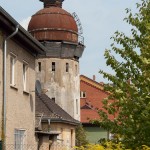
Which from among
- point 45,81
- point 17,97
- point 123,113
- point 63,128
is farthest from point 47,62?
point 123,113

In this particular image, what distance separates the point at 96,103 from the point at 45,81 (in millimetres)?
20447

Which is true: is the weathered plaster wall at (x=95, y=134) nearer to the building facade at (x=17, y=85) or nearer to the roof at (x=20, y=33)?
the building facade at (x=17, y=85)

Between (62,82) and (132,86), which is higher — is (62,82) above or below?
above

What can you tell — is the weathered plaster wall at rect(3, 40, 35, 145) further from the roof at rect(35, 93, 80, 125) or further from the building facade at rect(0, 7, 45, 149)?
the roof at rect(35, 93, 80, 125)

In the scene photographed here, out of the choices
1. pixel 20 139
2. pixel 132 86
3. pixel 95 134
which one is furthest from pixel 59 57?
pixel 132 86

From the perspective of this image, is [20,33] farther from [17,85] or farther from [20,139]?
[20,139]

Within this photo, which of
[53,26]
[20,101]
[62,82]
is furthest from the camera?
[53,26]

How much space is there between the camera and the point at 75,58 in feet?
178

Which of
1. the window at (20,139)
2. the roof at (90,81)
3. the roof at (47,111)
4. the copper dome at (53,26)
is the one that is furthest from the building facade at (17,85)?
the roof at (90,81)

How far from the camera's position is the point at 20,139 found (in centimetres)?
2072

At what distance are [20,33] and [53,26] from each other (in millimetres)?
34943

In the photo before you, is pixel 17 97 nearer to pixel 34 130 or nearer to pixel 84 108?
pixel 34 130

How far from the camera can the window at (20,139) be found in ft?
65.7

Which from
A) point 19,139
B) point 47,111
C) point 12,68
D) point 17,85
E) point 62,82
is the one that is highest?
point 62,82
